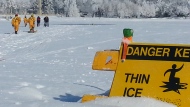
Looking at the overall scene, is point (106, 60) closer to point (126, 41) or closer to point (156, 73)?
point (126, 41)

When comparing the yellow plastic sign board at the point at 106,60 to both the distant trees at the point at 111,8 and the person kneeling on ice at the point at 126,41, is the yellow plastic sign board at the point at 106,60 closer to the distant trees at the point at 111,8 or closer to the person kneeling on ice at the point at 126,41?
the person kneeling on ice at the point at 126,41

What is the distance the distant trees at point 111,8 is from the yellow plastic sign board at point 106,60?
109 meters

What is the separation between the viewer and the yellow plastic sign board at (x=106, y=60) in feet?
18.4

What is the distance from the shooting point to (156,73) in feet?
17.5

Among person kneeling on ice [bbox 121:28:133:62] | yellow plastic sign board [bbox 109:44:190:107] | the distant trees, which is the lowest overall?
the distant trees

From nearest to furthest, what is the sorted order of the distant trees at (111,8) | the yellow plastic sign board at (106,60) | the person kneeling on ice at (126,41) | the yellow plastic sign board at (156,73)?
the yellow plastic sign board at (156,73)
the person kneeling on ice at (126,41)
the yellow plastic sign board at (106,60)
the distant trees at (111,8)

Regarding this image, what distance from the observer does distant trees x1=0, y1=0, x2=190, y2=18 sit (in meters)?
118

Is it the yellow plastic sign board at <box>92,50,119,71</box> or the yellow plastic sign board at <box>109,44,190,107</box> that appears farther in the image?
the yellow plastic sign board at <box>92,50,119,71</box>

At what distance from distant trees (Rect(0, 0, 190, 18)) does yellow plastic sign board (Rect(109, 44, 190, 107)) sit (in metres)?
109

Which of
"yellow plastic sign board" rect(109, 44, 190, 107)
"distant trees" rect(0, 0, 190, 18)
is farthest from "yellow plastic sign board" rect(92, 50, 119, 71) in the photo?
"distant trees" rect(0, 0, 190, 18)

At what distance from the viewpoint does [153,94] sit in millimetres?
5246

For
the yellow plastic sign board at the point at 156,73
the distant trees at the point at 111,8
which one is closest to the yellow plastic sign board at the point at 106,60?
the yellow plastic sign board at the point at 156,73

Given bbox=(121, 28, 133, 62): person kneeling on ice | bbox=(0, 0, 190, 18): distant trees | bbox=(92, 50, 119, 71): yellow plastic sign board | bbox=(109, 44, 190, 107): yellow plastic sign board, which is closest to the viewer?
bbox=(109, 44, 190, 107): yellow plastic sign board

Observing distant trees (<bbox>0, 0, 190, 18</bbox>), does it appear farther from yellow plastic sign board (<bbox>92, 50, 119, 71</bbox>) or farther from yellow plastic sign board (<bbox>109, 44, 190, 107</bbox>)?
yellow plastic sign board (<bbox>109, 44, 190, 107</bbox>)
